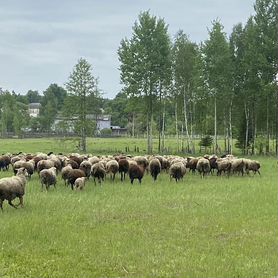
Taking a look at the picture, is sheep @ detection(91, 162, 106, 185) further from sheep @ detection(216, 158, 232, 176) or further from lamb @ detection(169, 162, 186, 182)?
sheep @ detection(216, 158, 232, 176)

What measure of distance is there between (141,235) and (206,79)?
125 ft

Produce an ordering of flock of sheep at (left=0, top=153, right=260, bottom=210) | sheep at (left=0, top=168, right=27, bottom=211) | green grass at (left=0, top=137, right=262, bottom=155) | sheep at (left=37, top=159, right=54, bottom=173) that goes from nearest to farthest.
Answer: sheep at (left=0, top=168, right=27, bottom=211)
flock of sheep at (left=0, top=153, right=260, bottom=210)
sheep at (left=37, top=159, right=54, bottom=173)
green grass at (left=0, top=137, right=262, bottom=155)

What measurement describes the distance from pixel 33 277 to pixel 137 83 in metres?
42.0

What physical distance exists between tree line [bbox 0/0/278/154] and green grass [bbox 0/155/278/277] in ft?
96.3

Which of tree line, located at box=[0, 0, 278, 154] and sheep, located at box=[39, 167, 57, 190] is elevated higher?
tree line, located at box=[0, 0, 278, 154]

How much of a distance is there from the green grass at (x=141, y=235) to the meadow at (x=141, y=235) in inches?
0.8

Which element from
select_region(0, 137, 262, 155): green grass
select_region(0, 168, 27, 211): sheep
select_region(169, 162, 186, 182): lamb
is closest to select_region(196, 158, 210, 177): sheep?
select_region(169, 162, 186, 182): lamb

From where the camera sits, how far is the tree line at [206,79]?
46.1 m

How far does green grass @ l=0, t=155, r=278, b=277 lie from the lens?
895 centimetres

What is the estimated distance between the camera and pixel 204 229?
1202 centimetres

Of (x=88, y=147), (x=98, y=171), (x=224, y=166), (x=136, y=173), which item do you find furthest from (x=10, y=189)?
(x=88, y=147)

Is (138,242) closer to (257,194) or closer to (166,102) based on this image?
(257,194)

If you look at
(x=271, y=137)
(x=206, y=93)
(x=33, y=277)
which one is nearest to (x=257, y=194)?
(x=33, y=277)

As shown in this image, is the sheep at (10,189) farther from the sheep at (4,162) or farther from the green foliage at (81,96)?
the green foliage at (81,96)
